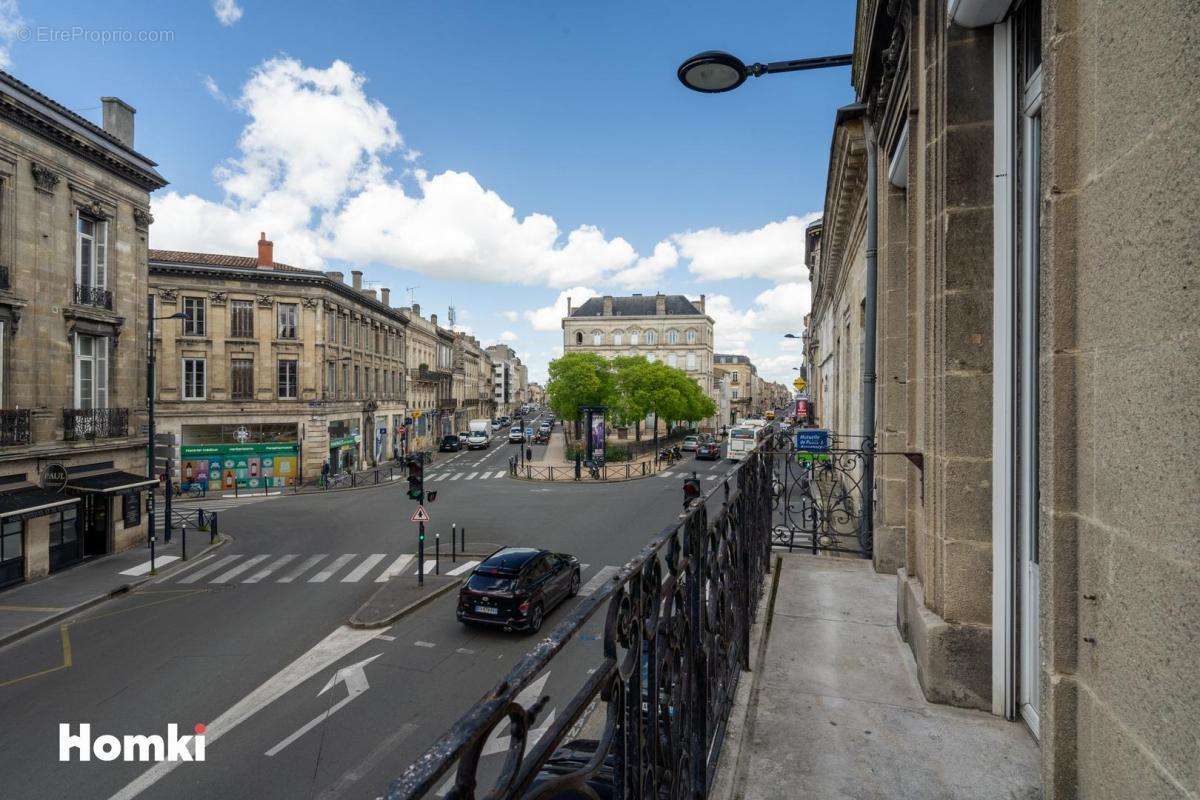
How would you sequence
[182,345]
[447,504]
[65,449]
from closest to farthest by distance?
[65,449]
[447,504]
[182,345]

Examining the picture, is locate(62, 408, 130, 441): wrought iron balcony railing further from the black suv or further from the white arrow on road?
the black suv

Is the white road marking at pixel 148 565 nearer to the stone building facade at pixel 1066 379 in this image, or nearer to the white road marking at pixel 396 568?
the white road marking at pixel 396 568

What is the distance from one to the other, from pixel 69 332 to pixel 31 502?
509cm

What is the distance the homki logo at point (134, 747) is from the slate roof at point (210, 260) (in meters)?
32.1

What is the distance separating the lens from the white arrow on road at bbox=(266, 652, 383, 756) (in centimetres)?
809

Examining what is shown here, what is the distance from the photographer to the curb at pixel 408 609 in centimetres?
1224

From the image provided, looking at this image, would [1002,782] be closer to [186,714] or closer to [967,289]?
[967,289]

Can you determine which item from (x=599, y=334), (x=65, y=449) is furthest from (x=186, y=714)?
(x=599, y=334)

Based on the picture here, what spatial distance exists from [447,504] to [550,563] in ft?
48.1

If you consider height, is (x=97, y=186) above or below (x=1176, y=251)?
above

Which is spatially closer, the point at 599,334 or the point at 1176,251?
the point at 1176,251

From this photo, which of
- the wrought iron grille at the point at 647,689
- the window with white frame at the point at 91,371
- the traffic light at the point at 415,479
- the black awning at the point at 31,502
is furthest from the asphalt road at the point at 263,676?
the window with white frame at the point at 91,371

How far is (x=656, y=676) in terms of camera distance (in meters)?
2.23

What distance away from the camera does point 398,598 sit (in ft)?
45.4
